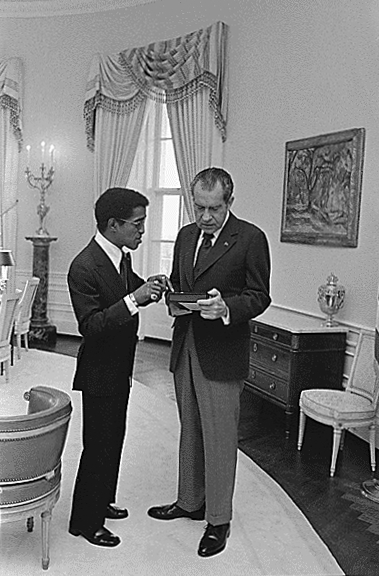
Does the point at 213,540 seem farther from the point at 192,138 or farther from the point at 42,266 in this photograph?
the point at 42,266

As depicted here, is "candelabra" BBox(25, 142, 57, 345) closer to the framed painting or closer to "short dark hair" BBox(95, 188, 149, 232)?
the framed painting

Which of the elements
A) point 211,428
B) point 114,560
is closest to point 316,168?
point 211,428

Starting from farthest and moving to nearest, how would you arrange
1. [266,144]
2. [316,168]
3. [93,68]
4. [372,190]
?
[93,68], [266,144], [316,168], [372,190]

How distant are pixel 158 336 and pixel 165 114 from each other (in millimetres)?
3073

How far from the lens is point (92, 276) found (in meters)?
3.33

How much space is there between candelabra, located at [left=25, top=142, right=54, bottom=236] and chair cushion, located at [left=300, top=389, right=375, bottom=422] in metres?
5.75

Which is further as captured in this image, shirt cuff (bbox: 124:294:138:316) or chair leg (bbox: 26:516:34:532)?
chair leg (bbox: 26:516:34:532)

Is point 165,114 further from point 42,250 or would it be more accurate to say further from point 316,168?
point 316,168

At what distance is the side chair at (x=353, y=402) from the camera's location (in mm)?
4809

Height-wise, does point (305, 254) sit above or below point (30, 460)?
above

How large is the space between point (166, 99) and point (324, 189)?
3.33 meters

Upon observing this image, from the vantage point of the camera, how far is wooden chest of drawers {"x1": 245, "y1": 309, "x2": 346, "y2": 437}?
5.57 meters

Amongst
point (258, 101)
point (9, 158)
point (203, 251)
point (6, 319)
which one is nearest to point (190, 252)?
point (203, 251)

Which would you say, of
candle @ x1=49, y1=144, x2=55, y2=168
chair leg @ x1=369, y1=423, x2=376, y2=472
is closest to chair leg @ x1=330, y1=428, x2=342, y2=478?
chair leg @ x1=369, y1=423, x2=376, y2=472
